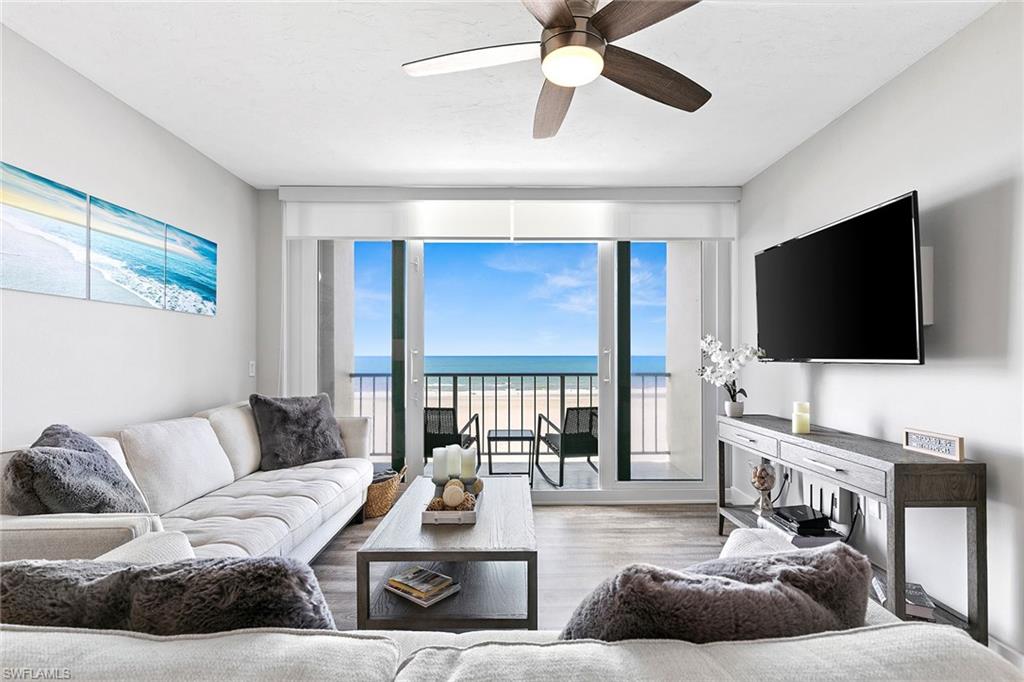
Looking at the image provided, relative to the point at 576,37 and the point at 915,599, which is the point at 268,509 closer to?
the point at 576,37

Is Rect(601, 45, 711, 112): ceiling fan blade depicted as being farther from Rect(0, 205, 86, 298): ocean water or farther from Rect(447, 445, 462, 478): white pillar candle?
Rect(0, 205, 86, 298): ocean water

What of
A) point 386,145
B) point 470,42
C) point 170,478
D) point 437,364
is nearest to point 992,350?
point 470,42

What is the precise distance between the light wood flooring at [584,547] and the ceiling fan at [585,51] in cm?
219

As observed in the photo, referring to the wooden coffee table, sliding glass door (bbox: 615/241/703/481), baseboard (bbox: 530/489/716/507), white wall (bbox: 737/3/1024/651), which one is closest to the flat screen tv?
white wall (bbox: 737/3/1024/651)

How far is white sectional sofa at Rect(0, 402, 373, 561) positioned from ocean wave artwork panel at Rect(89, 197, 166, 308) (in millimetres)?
700

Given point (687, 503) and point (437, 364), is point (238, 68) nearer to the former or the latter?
point (687, 503)

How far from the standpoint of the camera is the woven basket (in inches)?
162

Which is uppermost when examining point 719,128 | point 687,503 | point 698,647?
point 719,128

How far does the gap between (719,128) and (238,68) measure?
2.55m

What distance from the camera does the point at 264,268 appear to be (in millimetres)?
4668

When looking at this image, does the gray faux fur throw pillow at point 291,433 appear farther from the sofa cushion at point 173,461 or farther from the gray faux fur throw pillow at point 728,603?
the gray faux fur throw pillow at point 728,603

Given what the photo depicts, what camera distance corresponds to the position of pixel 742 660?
76cm

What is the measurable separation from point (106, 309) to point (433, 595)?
2115 mm

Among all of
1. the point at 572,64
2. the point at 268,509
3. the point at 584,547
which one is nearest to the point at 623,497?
the point at 584,547
